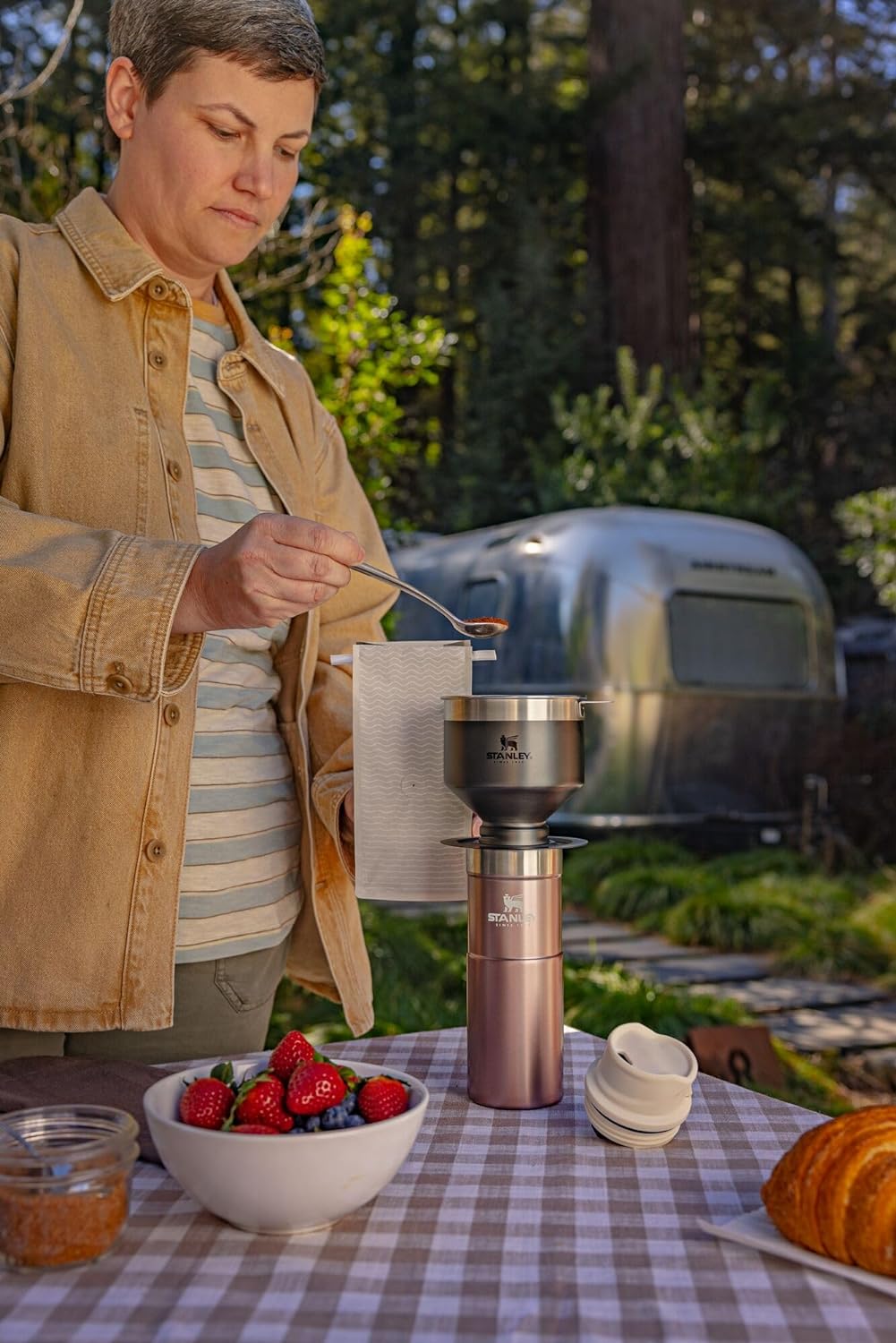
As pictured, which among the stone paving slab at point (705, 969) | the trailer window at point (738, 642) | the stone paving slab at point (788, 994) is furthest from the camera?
the trailer window at point (738, 642)

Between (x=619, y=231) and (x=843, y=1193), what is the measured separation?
9.55 metres

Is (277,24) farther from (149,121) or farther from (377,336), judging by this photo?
(377,336)

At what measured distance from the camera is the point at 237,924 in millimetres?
1507

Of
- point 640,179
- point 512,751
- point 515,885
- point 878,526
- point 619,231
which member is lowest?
point 515,885

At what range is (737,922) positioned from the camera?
5.87m

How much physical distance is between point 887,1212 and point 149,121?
1242 mm

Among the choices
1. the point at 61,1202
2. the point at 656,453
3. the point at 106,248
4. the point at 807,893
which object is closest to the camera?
the point at 61,1202

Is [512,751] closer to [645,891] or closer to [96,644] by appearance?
[96,644]

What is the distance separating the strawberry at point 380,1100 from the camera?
3.27ft

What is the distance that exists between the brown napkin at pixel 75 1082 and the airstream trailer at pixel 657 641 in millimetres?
4941

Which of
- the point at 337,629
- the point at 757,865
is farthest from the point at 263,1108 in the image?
the point at 757,865

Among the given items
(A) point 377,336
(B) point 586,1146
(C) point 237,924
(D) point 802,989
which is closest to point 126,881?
(C) point 237,924

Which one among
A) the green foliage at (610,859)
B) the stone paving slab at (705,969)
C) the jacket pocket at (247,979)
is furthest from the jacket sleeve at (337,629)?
the green foliage at (610,859)

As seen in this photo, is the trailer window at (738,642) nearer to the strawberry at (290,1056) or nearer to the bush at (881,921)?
the bush at (881,921)
